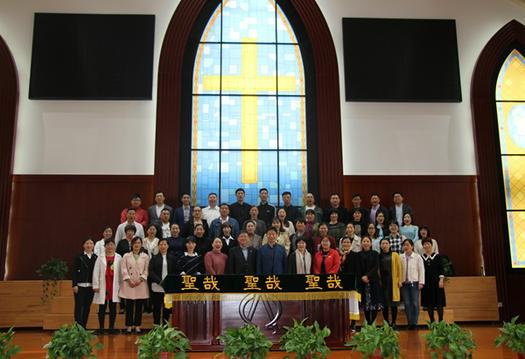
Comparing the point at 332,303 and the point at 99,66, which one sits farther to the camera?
the point at 99,66

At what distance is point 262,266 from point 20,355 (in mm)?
3204

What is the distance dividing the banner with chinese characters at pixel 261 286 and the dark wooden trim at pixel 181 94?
12.9 feet

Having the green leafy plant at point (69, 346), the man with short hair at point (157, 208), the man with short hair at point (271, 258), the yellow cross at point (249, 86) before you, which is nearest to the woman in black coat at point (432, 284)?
the man with short hair at point (271, 258)

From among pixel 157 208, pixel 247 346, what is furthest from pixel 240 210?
pixel 247 346

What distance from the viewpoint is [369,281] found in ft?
26.7

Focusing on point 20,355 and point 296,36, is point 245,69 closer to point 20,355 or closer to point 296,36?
point 296,36

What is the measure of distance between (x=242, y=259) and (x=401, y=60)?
18.5 feet

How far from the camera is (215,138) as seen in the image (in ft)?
35.9

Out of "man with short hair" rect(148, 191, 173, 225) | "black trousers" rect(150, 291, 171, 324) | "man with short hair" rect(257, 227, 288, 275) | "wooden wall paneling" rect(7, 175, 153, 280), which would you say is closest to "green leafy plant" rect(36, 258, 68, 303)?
"wooden wall paneling" rect(7, 175, 153, 280)

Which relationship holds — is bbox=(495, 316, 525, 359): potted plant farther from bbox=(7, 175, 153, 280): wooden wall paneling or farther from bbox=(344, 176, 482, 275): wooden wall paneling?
bbox=(7, 175, 153, 280): wooden wall paneling

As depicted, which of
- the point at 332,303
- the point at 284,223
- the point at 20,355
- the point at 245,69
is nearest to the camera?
the point at 20,355

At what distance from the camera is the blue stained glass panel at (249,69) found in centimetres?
1113

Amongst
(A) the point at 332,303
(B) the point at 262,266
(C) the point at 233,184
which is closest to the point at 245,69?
(C) the point at 233,184

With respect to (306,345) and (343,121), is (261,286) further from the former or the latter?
(343,121)
